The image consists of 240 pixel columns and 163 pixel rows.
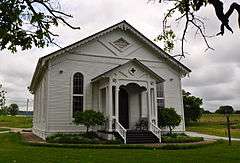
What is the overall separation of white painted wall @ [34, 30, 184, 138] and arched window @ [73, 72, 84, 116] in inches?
11.6

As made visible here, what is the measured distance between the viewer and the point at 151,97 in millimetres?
24297

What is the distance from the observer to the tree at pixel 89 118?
71.1ft

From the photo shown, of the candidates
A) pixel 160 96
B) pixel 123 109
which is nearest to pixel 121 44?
pixel 123 109

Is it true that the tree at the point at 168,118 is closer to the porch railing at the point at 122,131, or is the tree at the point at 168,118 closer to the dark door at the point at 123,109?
the dark door at the point at 123,109

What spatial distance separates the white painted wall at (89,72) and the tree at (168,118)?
1.99 m

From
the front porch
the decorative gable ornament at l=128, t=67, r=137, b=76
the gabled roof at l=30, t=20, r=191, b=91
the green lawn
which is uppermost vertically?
the gabled roof at l=30, t=20, r=191, b=91

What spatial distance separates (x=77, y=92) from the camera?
2403 cm

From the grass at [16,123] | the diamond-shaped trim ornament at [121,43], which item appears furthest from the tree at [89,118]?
the grass at [16,123]

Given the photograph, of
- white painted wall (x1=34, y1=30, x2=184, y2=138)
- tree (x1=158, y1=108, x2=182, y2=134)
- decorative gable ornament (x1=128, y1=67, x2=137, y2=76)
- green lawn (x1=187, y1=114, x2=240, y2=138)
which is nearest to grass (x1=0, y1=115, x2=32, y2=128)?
green lawn (x1=187, y1=114, x2=240, y2=138)

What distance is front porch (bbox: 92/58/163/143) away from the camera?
22219 millimetres

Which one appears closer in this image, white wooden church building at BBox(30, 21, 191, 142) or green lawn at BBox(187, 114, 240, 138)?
white wooden church building at BBox(30, 21, 191, 142)

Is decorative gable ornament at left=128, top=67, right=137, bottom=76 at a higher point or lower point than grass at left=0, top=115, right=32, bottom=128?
higher

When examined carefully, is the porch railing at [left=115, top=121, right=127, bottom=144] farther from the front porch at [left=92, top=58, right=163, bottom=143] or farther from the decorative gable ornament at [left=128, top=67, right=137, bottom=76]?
the decorative gable ornament at [left=128, top=67, right=137, bottom=76]

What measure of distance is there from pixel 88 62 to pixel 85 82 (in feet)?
4.97
